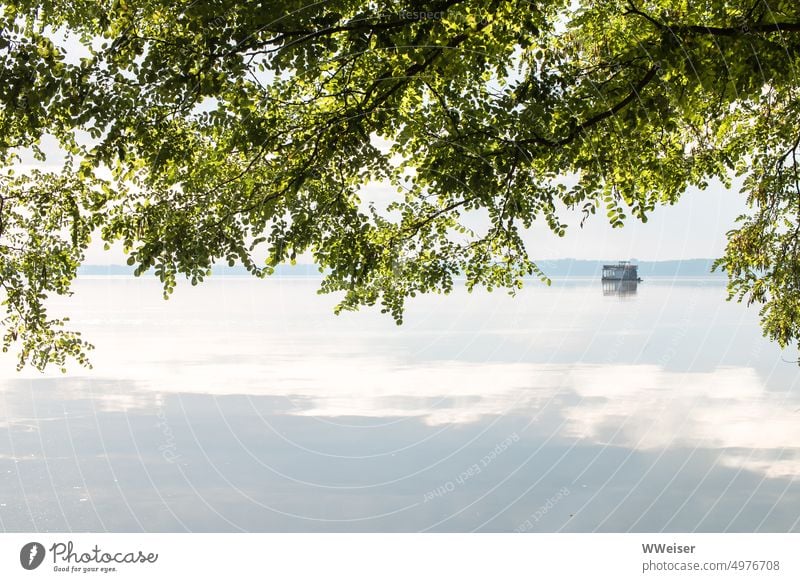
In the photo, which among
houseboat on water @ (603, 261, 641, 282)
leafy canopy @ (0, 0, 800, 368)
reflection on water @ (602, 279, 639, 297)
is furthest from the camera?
reflection on water @ (602, 279, 639, 297)

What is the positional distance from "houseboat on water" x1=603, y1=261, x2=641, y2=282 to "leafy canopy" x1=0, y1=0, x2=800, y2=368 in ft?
89.1

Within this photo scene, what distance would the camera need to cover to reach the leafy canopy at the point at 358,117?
9.52 meters

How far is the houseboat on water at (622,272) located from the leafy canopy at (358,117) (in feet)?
89.1

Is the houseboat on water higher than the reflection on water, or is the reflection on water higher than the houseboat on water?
the houseboat on water

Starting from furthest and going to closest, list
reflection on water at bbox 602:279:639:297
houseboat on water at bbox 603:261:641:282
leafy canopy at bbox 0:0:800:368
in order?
reflection on water at bbox 602:279:639:297, houseboat on water at bbox 603:261:641:282, leafy canopy at bbox 0:0:800:368

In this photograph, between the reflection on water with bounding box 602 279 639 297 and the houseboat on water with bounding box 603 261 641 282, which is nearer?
the houseboat on water with bounding box 603 261 641 282

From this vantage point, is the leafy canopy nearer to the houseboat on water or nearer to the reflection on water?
the houseboat on water

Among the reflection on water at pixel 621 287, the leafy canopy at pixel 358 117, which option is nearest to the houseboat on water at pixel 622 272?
the reflection on water at pixel 621 287

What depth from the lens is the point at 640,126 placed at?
10.5m

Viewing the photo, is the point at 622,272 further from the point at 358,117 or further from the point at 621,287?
the point at 358,117

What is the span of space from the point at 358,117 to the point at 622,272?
107ft

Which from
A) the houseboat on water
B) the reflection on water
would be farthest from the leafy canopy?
the reflection on water

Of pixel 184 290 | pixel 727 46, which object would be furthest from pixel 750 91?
pixel 184 290

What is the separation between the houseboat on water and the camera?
4012 centimetres
